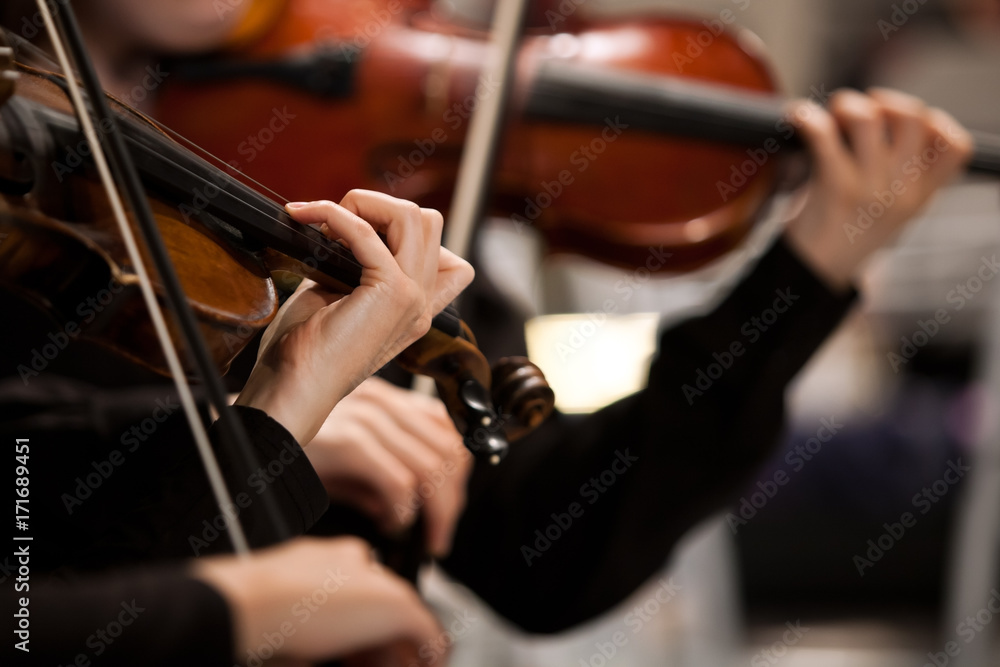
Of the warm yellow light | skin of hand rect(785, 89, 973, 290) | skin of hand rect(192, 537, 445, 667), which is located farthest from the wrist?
the warm yellow light

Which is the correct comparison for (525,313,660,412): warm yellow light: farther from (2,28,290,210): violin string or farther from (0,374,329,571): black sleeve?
(2,28,290,210): violin string

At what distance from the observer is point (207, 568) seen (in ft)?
0.99

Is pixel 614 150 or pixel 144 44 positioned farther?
pixel 614 150

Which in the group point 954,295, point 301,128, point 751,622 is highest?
point 301,128

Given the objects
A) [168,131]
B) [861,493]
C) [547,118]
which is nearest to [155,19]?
[168,131]

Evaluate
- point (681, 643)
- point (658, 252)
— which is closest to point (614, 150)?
point (658, 252)

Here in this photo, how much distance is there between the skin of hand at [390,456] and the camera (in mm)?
526

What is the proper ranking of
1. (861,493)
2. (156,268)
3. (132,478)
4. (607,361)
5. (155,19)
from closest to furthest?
(156,268) → (132,478) → (155,19) → (607,361) → (861,493)

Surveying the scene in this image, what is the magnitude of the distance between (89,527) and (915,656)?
5.76ft

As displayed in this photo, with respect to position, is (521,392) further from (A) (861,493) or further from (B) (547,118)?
(A) (861,493)

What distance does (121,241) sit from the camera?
293 mm

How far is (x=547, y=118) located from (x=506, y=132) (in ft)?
0.15

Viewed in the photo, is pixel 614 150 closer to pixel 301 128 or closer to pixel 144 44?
pixel 301 128

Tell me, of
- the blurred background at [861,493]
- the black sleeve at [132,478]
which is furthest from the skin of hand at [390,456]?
the blurred background at [861,493]
